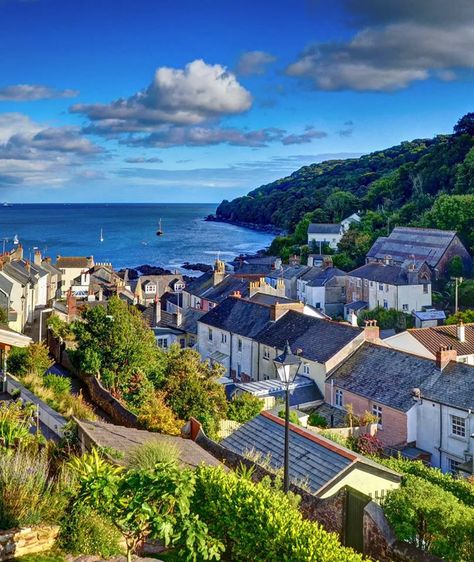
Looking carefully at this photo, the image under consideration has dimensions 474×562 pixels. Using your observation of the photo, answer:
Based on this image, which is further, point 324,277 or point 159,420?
point 324,277

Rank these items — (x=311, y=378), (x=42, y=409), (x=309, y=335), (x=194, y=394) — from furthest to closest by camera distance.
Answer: (x=309, y=335) → (x=311, y=378) → (x=194, y=394) → (x=42, y=409)

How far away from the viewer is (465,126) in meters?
127

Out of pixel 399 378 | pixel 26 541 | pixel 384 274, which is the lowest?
pixel 399 378

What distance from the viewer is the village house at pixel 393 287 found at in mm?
62781

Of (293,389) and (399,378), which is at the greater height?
(399,378)

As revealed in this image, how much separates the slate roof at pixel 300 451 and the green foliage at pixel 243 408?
A: 4523 mm

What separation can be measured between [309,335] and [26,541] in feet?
92.3

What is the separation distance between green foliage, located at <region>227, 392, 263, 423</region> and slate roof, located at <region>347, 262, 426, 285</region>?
137 ft

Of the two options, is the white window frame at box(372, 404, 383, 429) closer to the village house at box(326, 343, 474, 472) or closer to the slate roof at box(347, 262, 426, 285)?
the village house at box(326, 343, 474, 472)

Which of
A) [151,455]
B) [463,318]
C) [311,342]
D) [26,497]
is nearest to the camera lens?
[26,497]

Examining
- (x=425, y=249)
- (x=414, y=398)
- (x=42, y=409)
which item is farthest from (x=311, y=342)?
(x=425, y=249)

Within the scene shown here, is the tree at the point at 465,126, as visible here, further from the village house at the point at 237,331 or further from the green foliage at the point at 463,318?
the village house at the point at 237,331

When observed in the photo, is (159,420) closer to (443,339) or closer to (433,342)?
(433,342)

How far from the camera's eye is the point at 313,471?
14695 millimetres
